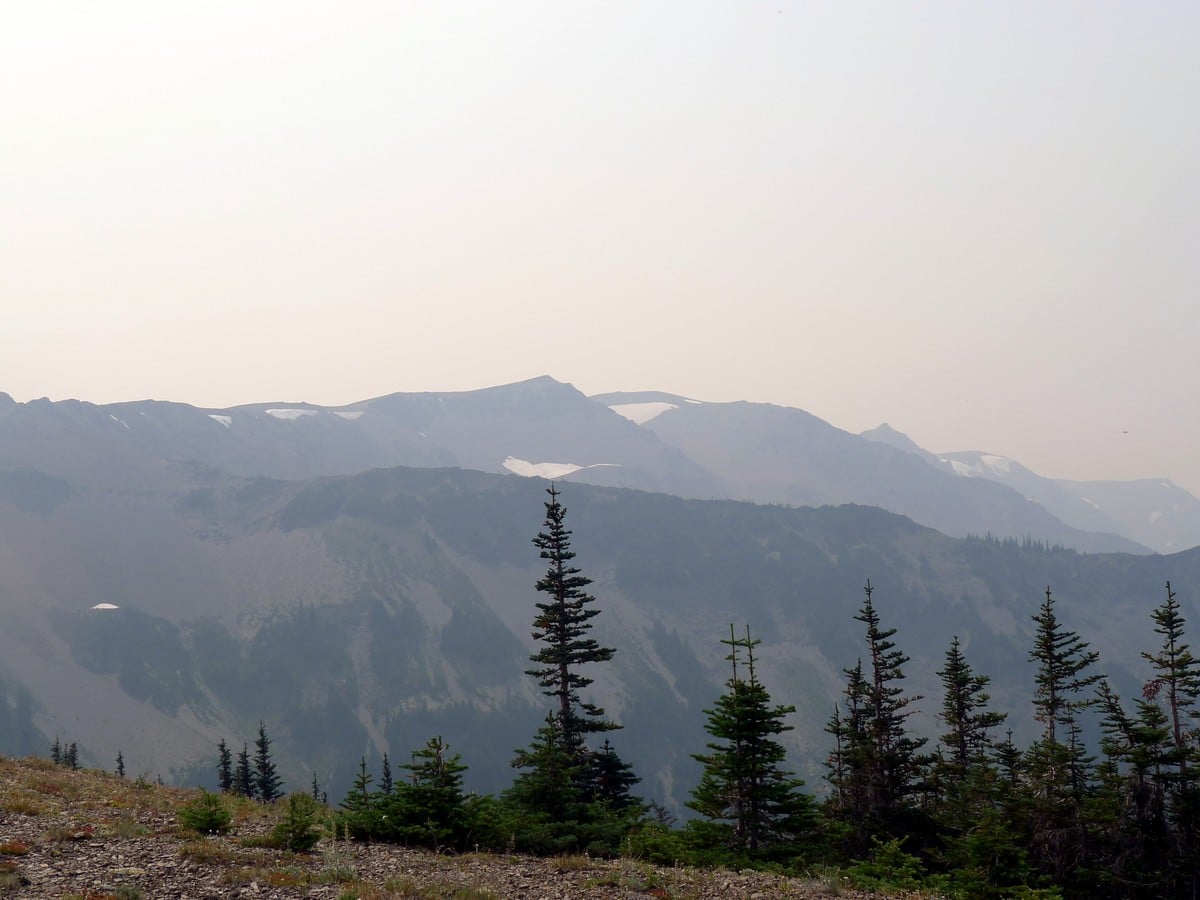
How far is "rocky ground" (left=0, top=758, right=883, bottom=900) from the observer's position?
54.3 ft

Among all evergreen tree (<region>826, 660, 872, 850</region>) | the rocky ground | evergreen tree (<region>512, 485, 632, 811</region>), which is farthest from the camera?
evergreen tree (<region>512, 485, 632, 811</region>)

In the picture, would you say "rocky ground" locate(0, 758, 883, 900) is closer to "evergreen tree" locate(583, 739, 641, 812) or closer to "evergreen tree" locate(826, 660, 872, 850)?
"evergreen tree" locate(826, 660, 872, 850)

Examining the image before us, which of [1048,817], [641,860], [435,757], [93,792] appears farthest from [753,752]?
[93,792]

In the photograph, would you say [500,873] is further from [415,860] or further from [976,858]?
[976,858]

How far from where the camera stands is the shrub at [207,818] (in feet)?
68.3

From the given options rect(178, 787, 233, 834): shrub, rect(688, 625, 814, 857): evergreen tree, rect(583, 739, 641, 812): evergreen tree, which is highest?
rect(178, 787, 233, 834): shrub

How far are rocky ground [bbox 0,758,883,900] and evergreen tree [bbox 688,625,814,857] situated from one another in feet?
22.4

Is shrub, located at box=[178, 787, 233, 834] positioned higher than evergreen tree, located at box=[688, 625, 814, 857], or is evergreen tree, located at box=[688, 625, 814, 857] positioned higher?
shrub, located at box=[178, 787, 233, 834]

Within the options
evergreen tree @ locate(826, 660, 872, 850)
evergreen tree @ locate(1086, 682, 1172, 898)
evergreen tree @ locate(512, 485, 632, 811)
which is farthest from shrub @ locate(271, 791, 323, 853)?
evergreen tree @ locate(1086, 682, 1172, 898)

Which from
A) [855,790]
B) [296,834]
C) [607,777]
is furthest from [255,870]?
[607,777]

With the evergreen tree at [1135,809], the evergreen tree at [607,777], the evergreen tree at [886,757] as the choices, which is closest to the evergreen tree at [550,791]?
the evergreen tree at [886,757]

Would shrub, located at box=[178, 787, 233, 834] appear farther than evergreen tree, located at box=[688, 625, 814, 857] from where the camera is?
No

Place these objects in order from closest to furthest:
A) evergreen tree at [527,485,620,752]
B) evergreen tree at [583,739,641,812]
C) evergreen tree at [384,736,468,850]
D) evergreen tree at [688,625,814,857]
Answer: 1. evergreen tree at [384,736,468,850]
2. evergreen tree at [688,625,814,857]
3. evergreen tree at [583,739,641,812]
4. evergreen tree at [527,485,620,752]

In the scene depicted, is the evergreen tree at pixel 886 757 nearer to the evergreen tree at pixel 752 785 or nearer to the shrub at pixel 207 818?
the evergreen tree at pixel 752 785
